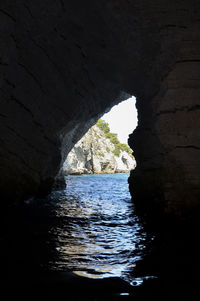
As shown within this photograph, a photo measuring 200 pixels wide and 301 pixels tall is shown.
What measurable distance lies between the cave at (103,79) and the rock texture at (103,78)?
0.03 metres

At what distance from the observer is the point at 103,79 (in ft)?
34.8

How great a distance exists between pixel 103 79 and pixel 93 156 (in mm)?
49883

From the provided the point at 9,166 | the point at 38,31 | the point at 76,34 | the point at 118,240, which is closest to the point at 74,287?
the point at 118,240

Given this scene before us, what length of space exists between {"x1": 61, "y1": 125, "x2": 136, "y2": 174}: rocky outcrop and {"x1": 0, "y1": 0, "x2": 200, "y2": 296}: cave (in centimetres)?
4283

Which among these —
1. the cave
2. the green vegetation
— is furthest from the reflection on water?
the green vegetation

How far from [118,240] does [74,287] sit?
229cm

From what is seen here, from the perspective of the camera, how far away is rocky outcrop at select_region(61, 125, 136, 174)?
54703mm

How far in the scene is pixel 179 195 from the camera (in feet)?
20.7

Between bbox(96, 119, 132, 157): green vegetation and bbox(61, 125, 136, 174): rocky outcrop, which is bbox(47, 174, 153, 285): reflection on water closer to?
bbox(61, 125, 136, 174): rocky outcrop

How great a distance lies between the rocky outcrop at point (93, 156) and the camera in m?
54.7

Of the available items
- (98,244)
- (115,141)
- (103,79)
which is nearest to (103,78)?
(103,79)

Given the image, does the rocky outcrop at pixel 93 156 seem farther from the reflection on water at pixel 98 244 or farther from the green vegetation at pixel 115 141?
the reflection on water at pixel 98 244

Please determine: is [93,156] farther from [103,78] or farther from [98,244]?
[98,244]

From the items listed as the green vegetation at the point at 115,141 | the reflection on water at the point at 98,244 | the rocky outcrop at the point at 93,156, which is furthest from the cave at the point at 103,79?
the green vegetation at the point at 115,141
